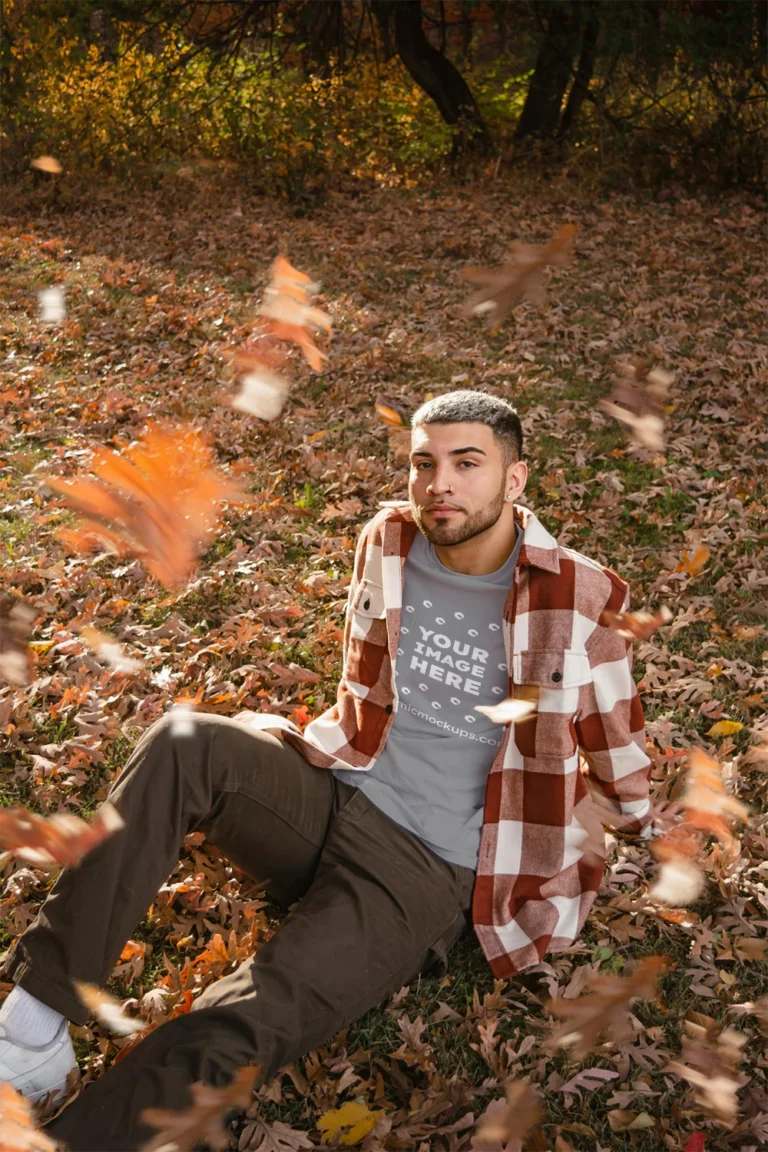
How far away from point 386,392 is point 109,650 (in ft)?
13.0

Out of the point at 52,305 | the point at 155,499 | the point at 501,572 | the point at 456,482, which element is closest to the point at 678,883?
the point at 501,572

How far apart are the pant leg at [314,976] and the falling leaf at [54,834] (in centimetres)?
51

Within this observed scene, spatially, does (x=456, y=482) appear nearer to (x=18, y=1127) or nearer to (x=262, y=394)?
(x=18, y=1127)

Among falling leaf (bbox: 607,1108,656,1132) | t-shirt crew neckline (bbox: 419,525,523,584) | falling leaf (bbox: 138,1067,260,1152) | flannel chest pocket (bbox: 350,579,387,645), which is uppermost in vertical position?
Result: t-shirt crew neckline (bbox: 419,525,523,584)

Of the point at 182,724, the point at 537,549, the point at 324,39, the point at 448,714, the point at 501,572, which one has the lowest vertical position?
the point at 448,714

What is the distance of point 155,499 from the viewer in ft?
21.1

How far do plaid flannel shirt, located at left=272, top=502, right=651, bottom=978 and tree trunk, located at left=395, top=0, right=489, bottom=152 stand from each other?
14.3m

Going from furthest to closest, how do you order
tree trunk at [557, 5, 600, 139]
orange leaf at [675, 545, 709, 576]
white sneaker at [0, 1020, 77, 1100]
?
tree trunk at [557, 5, 600, 139] → orange leaf at [675, 545, 709, 576] → white sneaker at [0, 1020, 77, 1100]

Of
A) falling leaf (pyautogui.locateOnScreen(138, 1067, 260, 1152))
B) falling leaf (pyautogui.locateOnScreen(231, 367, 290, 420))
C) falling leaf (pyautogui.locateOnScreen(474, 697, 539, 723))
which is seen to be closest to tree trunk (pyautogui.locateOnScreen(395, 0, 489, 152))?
falling leaf (pyautogui.locateOnScreen(231, 367, 290, 420))

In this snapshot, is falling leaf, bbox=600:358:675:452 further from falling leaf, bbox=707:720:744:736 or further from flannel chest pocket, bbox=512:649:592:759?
flannel chest pocket, bbox=512:649:592:759

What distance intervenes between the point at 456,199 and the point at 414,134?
2.56 metres

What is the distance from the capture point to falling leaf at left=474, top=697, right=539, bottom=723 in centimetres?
287

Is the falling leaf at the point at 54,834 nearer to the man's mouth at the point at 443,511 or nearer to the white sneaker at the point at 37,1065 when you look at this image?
the white sneaker at the point at 37,1065

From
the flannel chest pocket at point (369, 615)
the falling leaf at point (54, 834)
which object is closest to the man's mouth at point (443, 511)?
the flannel chest pocket at point (369, 615)
